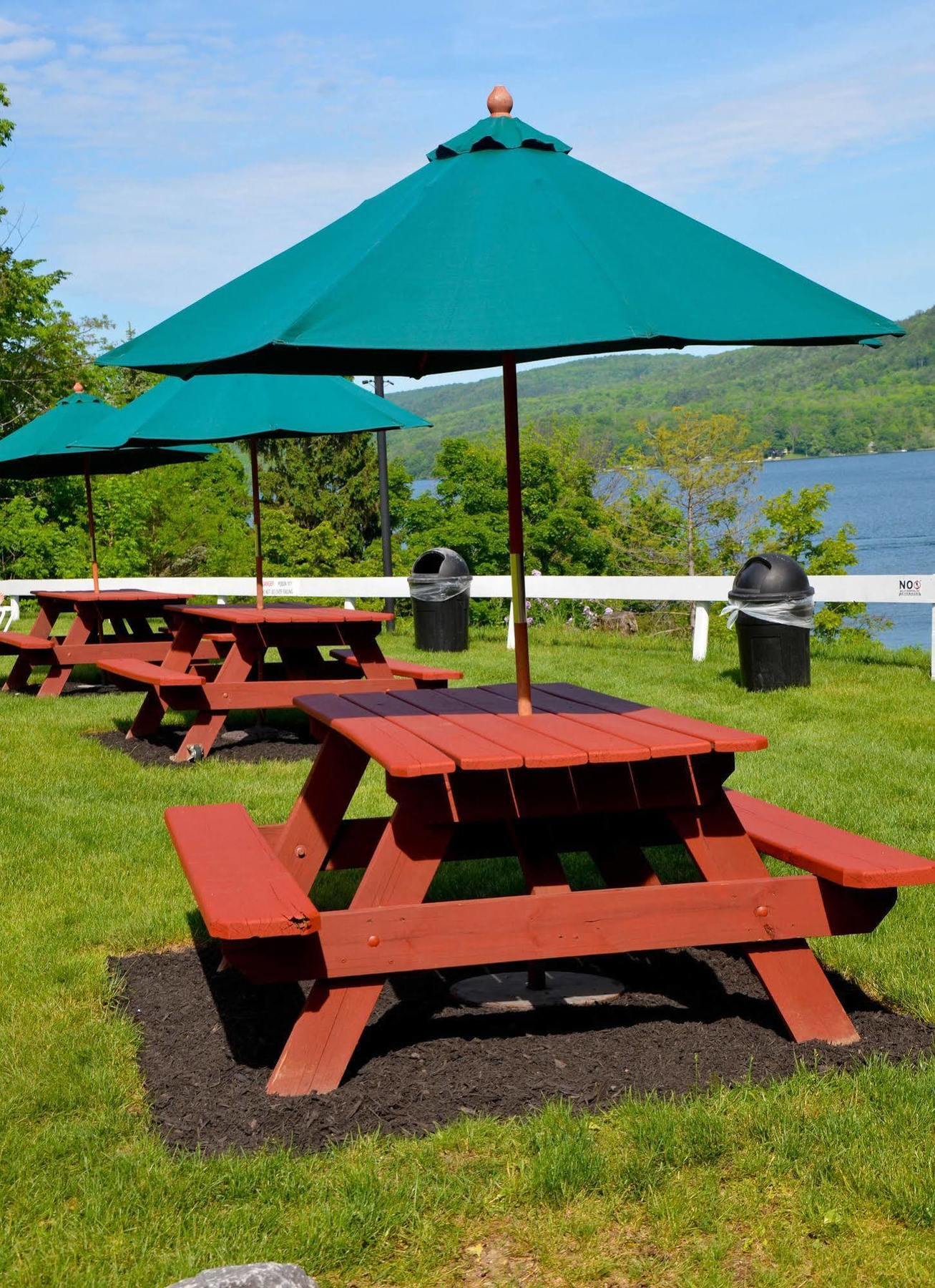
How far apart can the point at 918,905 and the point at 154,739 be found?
5.98 m

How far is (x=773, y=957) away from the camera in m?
4.15

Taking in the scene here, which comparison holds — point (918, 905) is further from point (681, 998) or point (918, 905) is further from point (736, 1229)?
point (736, 1229)

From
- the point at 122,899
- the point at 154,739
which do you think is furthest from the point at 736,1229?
the point at 154,739

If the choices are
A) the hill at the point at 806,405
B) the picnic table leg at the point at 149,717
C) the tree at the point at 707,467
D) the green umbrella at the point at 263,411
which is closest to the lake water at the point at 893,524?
the tree at the point at 707,467

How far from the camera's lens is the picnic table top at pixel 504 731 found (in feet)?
12.2

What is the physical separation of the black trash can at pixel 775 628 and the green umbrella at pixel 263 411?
10.2ft

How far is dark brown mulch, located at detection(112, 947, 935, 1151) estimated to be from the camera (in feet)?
12.1

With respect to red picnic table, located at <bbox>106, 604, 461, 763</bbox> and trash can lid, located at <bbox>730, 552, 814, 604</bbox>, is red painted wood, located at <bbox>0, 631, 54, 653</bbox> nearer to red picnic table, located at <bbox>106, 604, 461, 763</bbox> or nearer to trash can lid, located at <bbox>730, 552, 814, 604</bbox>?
red picnic table, located at <bbox>106, 604, 461, 763</bbox>

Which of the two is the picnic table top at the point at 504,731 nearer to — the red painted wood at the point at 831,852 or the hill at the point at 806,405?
the red painted wood at the point at 831,852

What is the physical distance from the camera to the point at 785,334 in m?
3.60

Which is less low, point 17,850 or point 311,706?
point 311,706

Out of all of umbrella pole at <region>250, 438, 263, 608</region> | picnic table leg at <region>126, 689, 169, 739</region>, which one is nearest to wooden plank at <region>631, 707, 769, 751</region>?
picnic table leg at <region>126, 689, 169, 739</region>

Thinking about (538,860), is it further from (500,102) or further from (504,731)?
(500,102)

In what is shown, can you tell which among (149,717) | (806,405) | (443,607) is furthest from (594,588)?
(806,405)
